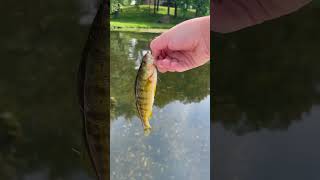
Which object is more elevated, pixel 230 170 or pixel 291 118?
pixel 291 118

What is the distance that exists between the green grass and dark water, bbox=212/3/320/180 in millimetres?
204

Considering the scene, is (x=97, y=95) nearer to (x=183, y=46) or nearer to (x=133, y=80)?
(x=133, y=80)

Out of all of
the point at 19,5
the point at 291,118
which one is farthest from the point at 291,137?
the point at 19,5

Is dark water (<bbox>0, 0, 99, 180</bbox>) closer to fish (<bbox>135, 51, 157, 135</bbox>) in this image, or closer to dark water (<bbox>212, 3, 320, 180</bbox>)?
fish (<bbox>135, 51, 157, 135</bbox>)

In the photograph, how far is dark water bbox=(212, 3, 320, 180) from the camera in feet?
9.26

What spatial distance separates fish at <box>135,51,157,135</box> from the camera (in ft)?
9.14

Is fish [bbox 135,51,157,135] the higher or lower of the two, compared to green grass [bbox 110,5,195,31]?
lower

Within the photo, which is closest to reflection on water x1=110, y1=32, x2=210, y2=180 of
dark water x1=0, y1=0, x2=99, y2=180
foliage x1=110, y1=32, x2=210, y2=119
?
foliage x1=110, y1=32, x2=210, y2=119

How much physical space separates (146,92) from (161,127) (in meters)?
0.14

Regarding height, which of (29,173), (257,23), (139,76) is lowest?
(29,173)

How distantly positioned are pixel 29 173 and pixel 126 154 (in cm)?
39

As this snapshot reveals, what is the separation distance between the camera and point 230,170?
284 centimetres

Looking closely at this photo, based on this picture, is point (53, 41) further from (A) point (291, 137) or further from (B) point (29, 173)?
(A) point (291, 137)

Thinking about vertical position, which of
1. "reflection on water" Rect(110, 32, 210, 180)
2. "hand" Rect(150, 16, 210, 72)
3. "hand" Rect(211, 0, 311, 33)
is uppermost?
"hand" Rect(211, 0, 311, 33)
